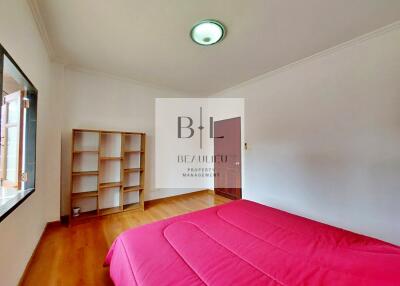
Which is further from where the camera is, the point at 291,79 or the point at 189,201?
the point at 189,201

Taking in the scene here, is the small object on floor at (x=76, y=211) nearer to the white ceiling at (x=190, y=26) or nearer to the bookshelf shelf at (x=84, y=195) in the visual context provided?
the bookshelf shelf at (x=84, y=195)

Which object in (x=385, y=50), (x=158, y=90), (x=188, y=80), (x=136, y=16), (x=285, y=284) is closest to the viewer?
(x=285, y=284)

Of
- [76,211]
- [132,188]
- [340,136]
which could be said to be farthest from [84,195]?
[340,136]

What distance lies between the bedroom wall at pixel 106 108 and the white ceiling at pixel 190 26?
1.00 feet

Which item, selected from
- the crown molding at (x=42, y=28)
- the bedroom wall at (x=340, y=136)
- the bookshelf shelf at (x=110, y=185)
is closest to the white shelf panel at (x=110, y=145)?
the bookshelf shelf at (x=110, y=185)

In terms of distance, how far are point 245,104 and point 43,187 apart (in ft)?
11.3

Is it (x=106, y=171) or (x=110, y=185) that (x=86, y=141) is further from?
(x=110, y=185)

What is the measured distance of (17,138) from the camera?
1680mm

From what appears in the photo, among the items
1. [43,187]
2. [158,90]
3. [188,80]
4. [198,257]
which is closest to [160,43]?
[188,80]

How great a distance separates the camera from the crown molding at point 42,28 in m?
1.55

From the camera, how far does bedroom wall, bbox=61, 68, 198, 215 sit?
2723 mm

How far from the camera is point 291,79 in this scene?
8.72 ft

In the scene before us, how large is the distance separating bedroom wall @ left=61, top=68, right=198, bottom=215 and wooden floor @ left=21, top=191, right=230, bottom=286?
0.55 m

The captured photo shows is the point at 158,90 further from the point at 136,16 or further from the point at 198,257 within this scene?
the point at 198,257
